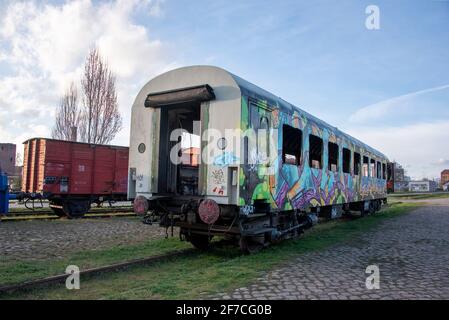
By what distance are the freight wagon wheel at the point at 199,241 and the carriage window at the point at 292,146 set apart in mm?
2530

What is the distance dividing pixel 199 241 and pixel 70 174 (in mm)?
8545

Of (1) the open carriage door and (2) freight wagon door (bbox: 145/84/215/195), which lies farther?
(2) freight wagon door (bbox: 145/84/215/195)

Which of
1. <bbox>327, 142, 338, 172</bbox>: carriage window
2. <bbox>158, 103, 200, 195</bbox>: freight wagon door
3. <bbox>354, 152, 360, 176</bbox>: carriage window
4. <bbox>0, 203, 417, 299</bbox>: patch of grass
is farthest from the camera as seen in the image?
<bbox>354, 152, 360, 176</bbox>: carriage window

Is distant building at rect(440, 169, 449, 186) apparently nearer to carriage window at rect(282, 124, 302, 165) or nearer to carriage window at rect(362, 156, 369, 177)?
carriage window at rect(362, 156, 369, 177)

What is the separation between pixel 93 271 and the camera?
18.3ft

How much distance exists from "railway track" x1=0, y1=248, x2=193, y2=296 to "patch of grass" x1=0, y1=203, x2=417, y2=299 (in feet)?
0.33

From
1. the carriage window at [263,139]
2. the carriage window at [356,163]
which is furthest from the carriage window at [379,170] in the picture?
the carriage window at [263,139]

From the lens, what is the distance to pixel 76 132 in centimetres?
2988

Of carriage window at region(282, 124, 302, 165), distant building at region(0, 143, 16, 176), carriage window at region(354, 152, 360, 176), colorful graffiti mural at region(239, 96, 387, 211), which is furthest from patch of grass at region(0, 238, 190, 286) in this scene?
distant building at region(0, 143, 16, 176)

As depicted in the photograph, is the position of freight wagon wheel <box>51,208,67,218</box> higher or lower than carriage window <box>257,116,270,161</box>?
lower

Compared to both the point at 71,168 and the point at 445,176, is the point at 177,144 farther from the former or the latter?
the point at 445,176

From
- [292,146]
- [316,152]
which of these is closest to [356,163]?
[316,152]

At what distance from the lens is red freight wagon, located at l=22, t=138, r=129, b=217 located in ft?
44.9
